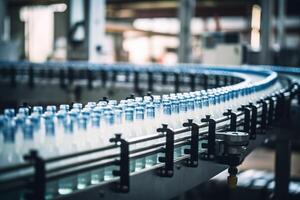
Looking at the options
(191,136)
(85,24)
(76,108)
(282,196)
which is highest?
(85,24)

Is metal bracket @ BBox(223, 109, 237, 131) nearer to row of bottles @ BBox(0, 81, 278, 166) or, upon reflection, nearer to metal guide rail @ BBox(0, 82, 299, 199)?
metal guide rail @ BBox(0, 82, 299, 199)

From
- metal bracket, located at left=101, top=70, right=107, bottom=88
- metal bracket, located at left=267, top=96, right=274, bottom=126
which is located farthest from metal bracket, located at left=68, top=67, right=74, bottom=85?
metal bracket, located at left=267, top=96, right=274, bottom=126

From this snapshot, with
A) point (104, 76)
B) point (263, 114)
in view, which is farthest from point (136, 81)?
point (263, 114)

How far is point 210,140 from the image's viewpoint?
1940 mm

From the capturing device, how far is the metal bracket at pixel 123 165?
1.43 m

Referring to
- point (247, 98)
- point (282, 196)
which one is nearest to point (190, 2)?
point (282, 196)

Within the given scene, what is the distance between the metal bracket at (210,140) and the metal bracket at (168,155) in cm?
28

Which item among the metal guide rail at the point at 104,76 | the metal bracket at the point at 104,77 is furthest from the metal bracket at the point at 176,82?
the metal bracket at the point at 104,77

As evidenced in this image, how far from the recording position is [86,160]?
1311 millimetres

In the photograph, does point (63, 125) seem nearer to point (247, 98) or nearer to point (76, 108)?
point (76, 108)

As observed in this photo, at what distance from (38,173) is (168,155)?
0.64m

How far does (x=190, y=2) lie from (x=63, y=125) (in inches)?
272

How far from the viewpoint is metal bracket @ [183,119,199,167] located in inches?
69.7

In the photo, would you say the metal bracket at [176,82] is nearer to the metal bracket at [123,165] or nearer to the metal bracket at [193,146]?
the metal bracket at [193,146]
